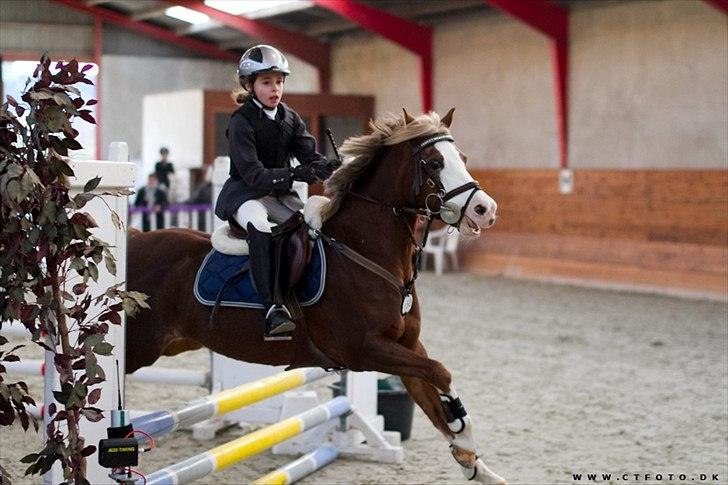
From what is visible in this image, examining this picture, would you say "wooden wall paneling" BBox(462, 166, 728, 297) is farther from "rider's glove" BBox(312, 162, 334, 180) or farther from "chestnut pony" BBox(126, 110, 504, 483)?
"rider's glove" BBox(312, 162, 334, 180)

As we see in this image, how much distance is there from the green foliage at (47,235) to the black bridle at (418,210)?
1.29 metres

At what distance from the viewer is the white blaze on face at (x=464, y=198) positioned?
11.0 feet

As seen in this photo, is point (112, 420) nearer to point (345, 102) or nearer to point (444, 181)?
point (444, 181)

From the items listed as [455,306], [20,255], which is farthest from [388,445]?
[455,306]

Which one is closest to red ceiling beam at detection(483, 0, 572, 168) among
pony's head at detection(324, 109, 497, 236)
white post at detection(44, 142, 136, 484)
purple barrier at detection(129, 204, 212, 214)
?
purple barrier at detection(129, 204, 212, 214)

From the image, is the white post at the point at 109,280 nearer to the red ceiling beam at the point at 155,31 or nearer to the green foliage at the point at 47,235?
the green foliage at the point at 47,235

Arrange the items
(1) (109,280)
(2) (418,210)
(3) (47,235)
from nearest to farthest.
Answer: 1. (3) (47,235)
2. (1) (109,280)
3. (2) (418,210)

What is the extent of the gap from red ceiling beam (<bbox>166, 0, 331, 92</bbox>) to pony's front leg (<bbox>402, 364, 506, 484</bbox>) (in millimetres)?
14224

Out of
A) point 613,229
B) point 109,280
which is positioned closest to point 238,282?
point 109,280

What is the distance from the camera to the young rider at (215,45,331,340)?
3611mm

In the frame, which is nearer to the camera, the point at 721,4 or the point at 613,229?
the point at 721,4

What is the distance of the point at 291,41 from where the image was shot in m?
18.6

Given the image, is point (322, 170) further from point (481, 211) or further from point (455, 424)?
point (455, 424)

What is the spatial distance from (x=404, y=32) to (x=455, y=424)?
13.1 m
